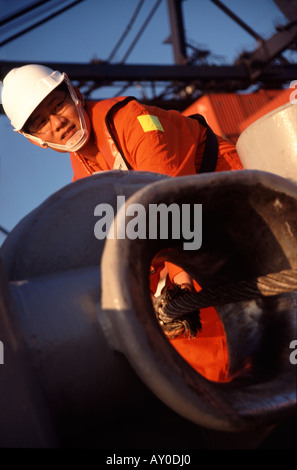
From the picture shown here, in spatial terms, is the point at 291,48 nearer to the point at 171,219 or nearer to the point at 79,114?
the point at 79,114

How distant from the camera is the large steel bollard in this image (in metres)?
0.78

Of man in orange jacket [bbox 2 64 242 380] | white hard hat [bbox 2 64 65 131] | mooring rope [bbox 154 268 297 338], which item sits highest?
white hard hat [bbox 2 64 65 131]

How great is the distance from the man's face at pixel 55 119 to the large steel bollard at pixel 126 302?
1.57m

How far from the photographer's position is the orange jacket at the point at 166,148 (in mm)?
2047

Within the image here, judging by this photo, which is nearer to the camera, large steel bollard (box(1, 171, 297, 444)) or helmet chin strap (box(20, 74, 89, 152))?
large steel bollard (box(1, 171, 297, 444))

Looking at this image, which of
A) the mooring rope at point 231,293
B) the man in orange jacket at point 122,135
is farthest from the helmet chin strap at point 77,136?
the mooring rope at point 231,293

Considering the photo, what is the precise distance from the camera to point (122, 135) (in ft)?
7.39

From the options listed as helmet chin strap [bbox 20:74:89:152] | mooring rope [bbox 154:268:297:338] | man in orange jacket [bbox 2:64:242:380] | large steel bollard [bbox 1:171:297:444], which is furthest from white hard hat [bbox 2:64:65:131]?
large steel bollard [bbox 1:171:297:444]

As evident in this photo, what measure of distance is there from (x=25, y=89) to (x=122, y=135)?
86 centimetres

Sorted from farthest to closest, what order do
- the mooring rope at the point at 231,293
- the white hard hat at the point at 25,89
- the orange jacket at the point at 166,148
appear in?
the white hard hat at the point at 25,89, the orange jacket at the point at 166,148, the mooring rope at the point at 231,293

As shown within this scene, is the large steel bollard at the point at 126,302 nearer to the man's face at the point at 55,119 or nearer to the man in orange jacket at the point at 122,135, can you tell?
the man in orange jacket at the point at 122,135

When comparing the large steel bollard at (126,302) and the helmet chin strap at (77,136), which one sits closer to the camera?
the large steel bollard at (126,302)

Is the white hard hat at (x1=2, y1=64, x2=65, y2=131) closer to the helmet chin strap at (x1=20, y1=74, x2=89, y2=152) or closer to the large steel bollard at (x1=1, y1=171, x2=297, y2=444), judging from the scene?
the helmet chin strap at (x1=20, y1=74, x2=89, y2=152)

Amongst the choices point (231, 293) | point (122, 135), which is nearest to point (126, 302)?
point (231, 293)
